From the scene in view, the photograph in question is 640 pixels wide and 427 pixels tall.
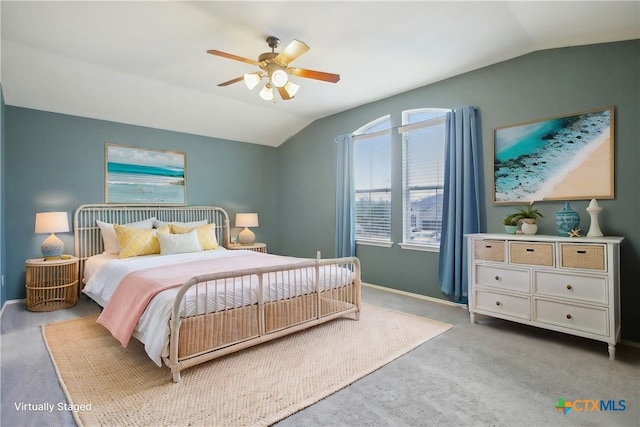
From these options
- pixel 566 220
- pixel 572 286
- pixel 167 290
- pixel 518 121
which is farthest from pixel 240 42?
pixel 572 286

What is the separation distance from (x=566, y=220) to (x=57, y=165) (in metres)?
5.92

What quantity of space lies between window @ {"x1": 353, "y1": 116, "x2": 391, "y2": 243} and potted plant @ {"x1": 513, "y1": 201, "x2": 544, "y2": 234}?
181cm

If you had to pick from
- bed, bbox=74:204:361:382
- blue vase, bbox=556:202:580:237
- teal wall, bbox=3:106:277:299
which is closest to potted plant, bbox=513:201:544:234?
blue vase, bbox=556:202:580:237

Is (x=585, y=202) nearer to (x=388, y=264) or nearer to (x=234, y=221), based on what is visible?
(x=388, y=264)

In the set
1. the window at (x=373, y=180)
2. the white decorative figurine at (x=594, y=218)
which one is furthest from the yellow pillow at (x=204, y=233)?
the white decorative figurine at (x=594, y=218)

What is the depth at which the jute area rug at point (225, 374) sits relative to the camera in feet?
6.21

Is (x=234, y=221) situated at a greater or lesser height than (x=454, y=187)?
lesser

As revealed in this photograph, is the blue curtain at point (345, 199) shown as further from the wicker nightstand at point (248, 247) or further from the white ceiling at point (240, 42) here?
the wicker nightstand at point (248, 247)

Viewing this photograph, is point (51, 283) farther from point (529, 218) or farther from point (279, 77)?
point (529, 218)

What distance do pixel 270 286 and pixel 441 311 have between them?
6.94 feet

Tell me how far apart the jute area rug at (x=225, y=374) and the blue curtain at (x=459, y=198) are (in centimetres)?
81

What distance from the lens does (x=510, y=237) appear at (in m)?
3.09

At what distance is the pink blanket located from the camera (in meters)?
2.54


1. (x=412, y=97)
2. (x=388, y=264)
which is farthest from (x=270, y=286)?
(x=412, y=97)
